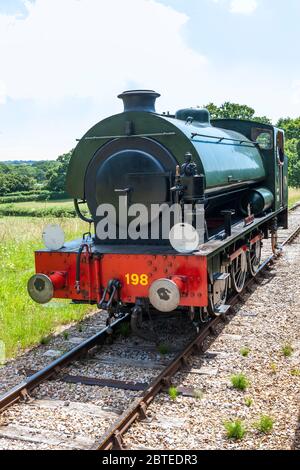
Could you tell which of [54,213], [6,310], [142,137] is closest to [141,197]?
[142,137]

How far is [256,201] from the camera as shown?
29.6 ft

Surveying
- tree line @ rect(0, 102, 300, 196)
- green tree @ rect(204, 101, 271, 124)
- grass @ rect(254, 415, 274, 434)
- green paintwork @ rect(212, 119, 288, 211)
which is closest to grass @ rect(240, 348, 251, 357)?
grass @ rect(254, 415, 274, 434)

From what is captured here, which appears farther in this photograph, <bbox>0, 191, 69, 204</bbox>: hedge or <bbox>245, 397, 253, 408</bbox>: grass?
<bbox>0, 191, 69, 204</bbox>: hedge

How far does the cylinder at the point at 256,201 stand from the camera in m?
8.98

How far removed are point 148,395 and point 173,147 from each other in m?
2.87

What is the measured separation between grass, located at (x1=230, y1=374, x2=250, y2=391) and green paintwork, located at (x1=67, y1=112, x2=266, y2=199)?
2320mm

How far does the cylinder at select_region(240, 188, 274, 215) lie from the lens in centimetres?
898

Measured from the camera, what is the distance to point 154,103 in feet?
21.0

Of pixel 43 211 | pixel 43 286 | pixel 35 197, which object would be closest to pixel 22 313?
pixel 43 286

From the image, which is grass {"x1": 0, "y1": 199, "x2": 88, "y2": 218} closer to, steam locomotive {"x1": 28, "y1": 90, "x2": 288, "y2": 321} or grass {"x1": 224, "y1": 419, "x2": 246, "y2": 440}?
steam locomotive {"x1": 28, "y1": 90, "x2": 288, "y2": 321}

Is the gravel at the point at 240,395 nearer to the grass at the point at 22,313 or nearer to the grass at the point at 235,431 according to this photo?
the grass at the point at 235,431

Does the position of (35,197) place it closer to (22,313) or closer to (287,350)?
(22,313)
